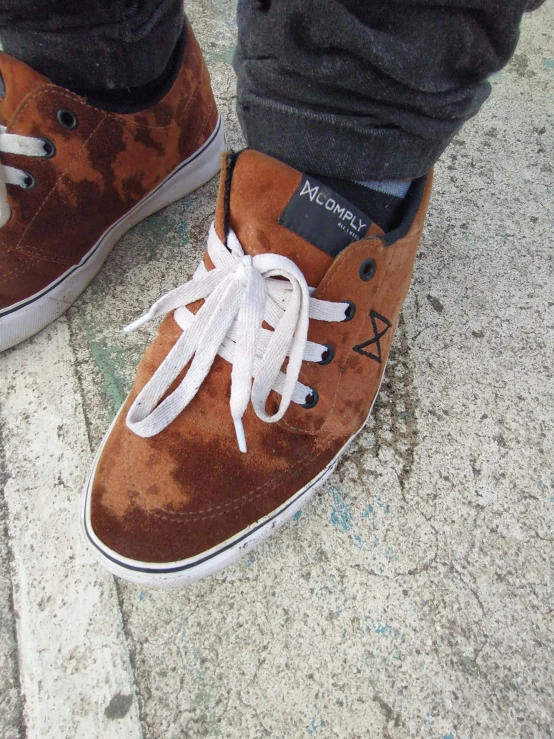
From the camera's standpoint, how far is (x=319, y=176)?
71cm

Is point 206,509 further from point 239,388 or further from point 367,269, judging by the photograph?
point 367,269

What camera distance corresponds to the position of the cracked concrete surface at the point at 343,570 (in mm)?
658

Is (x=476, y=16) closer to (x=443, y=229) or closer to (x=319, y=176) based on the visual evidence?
(x=319, y=176)

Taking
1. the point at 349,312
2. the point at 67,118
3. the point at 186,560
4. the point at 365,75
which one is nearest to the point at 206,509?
the point at 186,560

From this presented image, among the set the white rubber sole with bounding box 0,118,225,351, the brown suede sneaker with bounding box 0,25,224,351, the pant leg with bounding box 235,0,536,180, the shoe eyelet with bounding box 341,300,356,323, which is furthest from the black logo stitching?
the brown suede sneaker with bounding box 0,25,224,351

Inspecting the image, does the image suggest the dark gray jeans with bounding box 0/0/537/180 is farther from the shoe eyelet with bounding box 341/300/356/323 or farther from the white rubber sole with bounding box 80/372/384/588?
the white rubber sole with bounding box 80/372/384/588

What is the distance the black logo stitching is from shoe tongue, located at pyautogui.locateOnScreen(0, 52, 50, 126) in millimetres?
630

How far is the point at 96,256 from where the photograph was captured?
38.0 inches

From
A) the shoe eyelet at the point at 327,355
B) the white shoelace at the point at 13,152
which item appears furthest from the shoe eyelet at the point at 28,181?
the shoe eyelet at the point at 327,355

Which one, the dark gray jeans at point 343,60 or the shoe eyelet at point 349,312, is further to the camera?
the shoe eyelet at point 349,312

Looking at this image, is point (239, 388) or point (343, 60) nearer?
point (343, 60)

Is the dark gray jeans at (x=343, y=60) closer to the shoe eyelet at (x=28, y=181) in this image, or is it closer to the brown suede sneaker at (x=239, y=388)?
the brown suede sneaker at (x=239, y=388)

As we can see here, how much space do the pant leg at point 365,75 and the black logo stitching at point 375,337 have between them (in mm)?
203

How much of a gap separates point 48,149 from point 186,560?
68 centimetres
